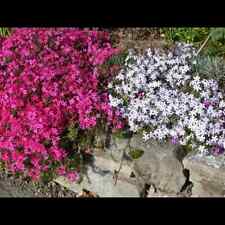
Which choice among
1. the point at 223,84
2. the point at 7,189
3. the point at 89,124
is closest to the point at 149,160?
the point at 89,124

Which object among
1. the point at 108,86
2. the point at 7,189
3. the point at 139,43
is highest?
the point at 139,43

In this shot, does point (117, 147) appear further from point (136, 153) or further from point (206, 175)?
point (206, 175)

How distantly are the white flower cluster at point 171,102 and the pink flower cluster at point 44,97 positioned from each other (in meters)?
0.16

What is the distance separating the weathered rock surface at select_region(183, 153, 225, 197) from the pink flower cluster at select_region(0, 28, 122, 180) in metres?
0.63

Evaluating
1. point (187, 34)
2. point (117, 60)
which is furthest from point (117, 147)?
point (187, 34)

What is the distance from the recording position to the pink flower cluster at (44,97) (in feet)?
14.2

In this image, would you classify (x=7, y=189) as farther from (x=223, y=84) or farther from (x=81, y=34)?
(x=223, y=84)

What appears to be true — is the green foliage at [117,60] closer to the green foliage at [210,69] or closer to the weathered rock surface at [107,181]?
the green foliage at [210,69]

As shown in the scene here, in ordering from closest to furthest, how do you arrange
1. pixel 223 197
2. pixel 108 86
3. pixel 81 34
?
pixel 223 197, pixel 108 86, pixel 81 34

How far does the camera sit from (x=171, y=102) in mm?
4363

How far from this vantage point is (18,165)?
4.40m

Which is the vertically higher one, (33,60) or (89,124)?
(33,60)

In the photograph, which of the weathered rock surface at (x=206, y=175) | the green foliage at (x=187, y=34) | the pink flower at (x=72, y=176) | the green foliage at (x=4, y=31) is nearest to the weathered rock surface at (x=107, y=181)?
the pink flower at (x=72, y=176)

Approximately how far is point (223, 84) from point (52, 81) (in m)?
1.38
